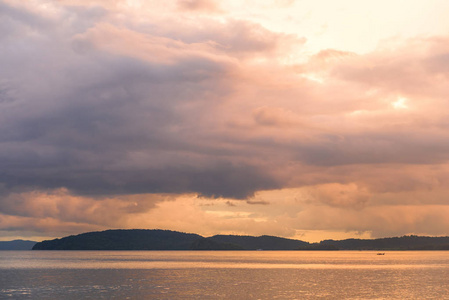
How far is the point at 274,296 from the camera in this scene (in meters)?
99.0

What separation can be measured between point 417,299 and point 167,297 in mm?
46970

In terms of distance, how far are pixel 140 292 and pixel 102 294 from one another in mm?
8172

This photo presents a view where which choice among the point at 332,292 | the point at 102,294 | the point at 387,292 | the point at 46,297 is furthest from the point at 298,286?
the point at 46,297

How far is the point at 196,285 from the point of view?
123438mm

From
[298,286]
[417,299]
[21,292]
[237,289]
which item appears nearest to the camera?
A: [417,299]

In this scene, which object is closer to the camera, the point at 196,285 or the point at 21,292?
the point at 21,292

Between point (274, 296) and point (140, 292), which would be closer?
point (274, 296)

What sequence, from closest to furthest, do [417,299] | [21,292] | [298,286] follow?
1. [417,299]
2. [21,292]
3. [298,286]

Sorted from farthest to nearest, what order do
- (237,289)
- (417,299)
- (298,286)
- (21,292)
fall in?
(298,286), (237,289), (21,292), (417,299)

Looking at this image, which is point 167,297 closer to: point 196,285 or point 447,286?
point 196,285

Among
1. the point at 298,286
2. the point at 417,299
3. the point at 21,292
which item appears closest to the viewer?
the point at 417,299

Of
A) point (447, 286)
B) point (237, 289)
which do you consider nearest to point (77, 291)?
point (237, 289)

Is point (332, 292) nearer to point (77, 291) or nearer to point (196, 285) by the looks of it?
point (196, 285)

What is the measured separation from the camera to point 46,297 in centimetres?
9725
